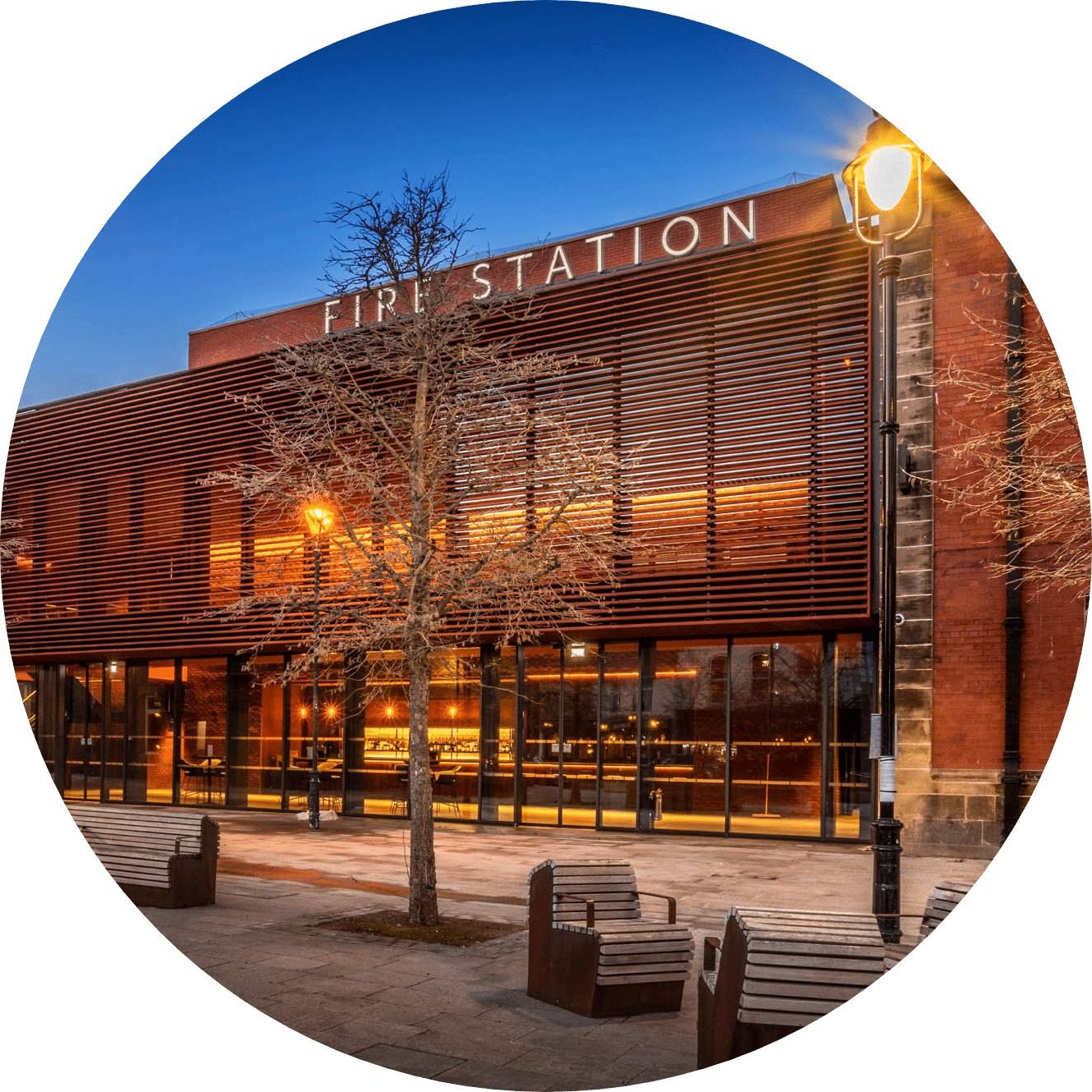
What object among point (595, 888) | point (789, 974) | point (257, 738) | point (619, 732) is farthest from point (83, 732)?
point (789, 974)

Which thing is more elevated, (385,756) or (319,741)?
(319,741)

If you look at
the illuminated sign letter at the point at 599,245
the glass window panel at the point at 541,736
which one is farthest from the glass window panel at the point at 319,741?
the illuminated sign letter at the point at 599,245

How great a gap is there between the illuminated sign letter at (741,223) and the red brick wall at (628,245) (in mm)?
59

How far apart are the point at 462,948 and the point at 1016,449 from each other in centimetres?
1068

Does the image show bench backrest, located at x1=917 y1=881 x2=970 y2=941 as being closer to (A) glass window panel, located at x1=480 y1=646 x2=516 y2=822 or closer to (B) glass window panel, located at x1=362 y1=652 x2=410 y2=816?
(A) glass window panel, located at x1=480 y1=646 x2=516 y2=822

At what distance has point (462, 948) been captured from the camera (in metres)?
10.2

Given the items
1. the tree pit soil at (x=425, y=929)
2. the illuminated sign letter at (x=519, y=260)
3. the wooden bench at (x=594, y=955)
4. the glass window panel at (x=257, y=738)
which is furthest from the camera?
the glass window panel at (x=257, y=738)

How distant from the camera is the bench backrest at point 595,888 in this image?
28.8ft

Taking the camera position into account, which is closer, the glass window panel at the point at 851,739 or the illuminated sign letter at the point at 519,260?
the glass window panel at the point at 851,739

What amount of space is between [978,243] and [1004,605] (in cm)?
546

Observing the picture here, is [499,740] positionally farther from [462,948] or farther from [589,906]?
[589,906]

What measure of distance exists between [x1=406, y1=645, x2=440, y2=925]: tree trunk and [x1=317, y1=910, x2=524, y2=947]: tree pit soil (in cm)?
19

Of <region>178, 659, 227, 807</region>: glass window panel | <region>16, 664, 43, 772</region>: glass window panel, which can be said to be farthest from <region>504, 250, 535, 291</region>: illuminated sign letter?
<region>16, 664, 43, 772</region>: glass window panel

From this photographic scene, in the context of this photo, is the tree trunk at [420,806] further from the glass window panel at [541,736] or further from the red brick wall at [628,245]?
the glass window panel at [541,736]
